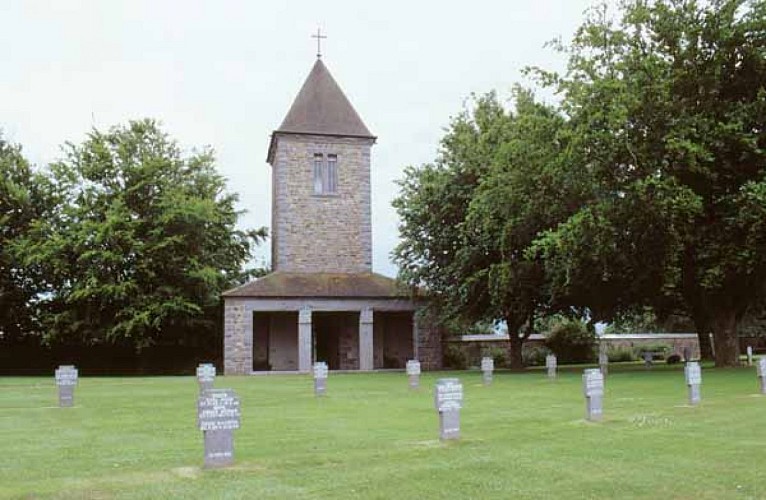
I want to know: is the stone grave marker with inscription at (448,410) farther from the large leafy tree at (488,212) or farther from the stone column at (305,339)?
the stone column at (305,339)

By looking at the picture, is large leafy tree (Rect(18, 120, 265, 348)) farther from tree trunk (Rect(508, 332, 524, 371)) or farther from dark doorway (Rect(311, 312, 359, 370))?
tree trunk (Rect(508, 332, 524, 371))

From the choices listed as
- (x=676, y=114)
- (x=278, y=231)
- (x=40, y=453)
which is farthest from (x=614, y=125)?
(x=278, y=231)

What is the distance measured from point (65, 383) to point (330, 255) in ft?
73.8

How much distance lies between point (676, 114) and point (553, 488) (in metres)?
17.9

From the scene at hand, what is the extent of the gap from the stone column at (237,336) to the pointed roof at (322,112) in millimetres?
9519

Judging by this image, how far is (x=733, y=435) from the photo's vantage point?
10.4m

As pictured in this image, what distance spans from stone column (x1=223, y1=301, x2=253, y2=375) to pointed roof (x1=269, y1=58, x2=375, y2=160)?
9.52m

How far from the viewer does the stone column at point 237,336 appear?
→ 34.1 meters

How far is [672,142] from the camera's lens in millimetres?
20719

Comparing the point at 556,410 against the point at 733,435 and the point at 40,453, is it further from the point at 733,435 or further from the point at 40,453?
the point at 40,453

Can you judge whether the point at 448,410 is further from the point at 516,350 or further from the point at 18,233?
the point at 18,233

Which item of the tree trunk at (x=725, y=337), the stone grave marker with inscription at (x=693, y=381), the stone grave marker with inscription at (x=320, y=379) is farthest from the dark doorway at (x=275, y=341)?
the stone grave marker with inscription at (x=693, y=381)

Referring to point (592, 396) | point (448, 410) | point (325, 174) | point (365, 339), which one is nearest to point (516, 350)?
point (365, 339)

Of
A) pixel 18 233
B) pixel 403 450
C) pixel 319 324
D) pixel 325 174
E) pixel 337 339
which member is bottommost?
pixel 403 450
